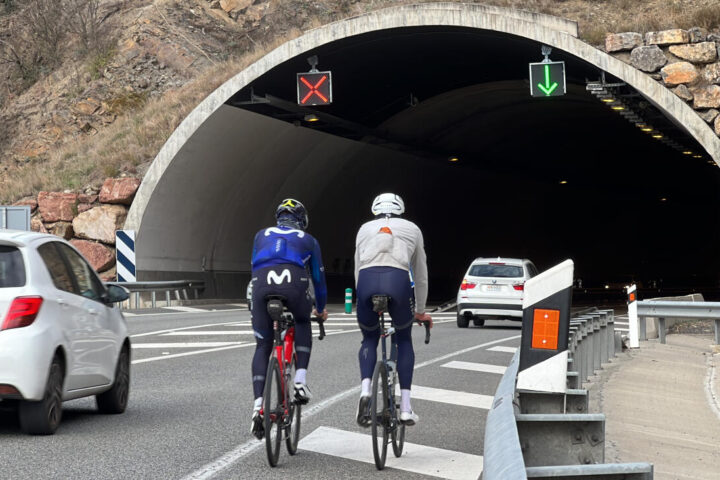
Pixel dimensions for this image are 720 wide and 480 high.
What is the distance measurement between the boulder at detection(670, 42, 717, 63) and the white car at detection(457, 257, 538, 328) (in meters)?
5.63

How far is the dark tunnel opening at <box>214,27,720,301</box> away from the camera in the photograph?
30.8 metres

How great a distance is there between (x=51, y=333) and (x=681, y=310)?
13.4 meters

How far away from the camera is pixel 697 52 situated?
25.0 metres

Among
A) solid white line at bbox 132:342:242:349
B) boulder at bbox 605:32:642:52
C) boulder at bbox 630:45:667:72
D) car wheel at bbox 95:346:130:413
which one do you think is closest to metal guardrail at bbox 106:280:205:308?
solid white line at bbox 132:342:242:349

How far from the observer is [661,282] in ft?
204

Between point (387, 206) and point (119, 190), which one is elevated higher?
point (119, 190)

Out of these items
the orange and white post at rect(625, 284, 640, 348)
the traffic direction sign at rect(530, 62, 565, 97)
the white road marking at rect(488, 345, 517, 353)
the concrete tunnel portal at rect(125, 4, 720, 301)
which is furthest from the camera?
the concrete tunnel portal at rect(125, 4, 720, 301)

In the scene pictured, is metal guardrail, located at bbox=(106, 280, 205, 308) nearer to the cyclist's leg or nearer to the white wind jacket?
the cyclist's leg

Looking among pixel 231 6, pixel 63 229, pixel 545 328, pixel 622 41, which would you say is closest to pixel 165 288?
pixel 63 229

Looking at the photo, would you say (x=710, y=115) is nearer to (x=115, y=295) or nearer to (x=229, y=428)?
(x=115, y=295)

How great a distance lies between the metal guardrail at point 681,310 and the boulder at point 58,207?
1708 centimetres

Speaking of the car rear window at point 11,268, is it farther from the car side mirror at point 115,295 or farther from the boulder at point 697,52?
the boulder at point 697,52

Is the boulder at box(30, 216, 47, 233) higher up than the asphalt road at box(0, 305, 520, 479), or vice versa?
the boulder at box(30, 216, 47, 233)

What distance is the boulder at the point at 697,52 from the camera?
2492 cm
